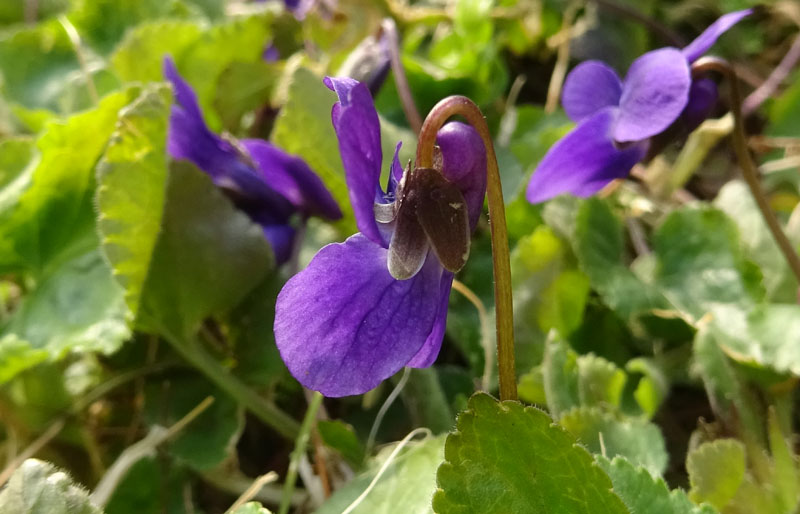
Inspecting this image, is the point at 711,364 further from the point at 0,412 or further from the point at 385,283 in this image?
the point at 0,412

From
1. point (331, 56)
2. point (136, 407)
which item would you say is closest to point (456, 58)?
point (331, 56)

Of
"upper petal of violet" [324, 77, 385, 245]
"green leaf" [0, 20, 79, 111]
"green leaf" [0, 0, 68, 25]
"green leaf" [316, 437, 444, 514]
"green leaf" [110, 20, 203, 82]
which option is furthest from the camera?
"green leaf" [0, 0, 68, 25]

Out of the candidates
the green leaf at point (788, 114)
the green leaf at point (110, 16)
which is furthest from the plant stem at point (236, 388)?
the green leaf at point (788, 114)

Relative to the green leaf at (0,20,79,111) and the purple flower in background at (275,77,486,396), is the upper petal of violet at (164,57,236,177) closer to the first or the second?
the purple flower in background at (275,77,486,396)

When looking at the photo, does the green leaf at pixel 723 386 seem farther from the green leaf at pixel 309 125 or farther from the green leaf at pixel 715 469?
the green leaf at pixel 309 125

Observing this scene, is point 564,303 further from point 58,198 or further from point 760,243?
point 58,198

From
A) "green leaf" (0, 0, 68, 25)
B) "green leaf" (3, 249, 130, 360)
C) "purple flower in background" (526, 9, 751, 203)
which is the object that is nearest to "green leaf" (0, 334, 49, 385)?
"green leaf" (3, 249, 130, 360)
